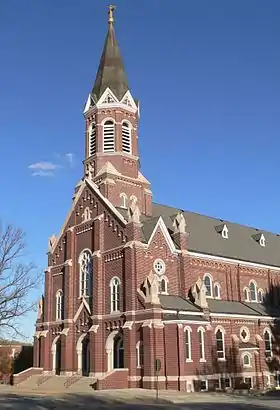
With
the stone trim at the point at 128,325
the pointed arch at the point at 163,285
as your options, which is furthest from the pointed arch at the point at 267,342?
the stone trim at the point at 128,325

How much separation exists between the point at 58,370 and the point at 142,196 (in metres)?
19.2

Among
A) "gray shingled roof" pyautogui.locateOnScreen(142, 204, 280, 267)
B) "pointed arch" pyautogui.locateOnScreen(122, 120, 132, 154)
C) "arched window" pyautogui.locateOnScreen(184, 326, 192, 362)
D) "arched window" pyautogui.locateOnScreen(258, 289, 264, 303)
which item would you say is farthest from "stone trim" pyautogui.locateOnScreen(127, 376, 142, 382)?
"pointed arch" pyautogui.locateOnScreen(122, 120, 132, 154)

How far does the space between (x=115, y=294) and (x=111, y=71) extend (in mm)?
26408

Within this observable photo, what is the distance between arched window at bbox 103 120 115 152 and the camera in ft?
182

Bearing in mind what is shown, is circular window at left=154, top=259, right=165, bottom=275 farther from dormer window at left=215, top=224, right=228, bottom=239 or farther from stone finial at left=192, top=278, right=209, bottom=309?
dormer window at left=215, top=224, right=228, bottom=239

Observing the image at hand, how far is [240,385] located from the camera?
46.2 meters

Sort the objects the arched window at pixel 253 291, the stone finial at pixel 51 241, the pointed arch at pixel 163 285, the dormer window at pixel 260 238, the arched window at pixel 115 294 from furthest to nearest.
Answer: the dormer window at pixel 260 238
the arched window at pixel 253 291
the stone finial at pixel 51 241
the pointed arch at pixel 163 285
the arched window at pixel 115 294

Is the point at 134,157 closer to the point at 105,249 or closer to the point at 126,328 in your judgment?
the point at 105,249

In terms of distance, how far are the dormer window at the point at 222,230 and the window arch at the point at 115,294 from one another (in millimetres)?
17129

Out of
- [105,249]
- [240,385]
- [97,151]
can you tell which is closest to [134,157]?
[97,151]

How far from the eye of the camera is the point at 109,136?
2207 inches

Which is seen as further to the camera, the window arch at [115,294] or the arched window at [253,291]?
the arched window at [253,291]

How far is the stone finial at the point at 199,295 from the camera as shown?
46188 millimetres

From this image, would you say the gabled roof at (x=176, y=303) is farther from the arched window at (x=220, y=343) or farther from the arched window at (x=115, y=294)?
the arched window at (x=220, y=343)
